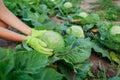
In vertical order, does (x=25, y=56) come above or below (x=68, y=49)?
above

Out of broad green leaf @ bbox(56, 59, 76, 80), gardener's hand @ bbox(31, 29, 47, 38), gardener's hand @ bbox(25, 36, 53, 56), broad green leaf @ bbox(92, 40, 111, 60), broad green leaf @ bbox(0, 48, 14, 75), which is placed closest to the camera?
broad green leaf @ bbox(0, 48, 14, 75)

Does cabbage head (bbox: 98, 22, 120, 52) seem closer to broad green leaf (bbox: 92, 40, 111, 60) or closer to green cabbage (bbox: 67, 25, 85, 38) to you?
broad green leaf (bbox: 92, 40, 111, 60)

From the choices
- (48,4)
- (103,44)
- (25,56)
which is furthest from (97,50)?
(48,4)

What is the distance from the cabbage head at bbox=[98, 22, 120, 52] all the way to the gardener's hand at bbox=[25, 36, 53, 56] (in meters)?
0.74

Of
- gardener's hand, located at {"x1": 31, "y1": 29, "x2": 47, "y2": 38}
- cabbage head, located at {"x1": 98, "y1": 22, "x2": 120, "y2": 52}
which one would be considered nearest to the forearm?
gardener's hand, located at {"x1": 31, "y1": 29, "x2": 47, "y2": 38}

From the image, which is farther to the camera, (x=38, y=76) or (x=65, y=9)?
(x=65, y=9)

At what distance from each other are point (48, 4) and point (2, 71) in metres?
2.94

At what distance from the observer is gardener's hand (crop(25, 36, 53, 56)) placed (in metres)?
2.83

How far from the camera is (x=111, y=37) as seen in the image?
327cm

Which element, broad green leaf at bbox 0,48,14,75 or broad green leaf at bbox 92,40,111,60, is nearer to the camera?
broad green leaf at bbox 0,48,14,75

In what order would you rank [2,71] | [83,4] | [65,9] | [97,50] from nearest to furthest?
[2,71], [97,50], [65,9], [83,4]

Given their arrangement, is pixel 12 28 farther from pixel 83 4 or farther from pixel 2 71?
pixel 83 4

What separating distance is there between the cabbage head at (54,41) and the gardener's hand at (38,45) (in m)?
0.06

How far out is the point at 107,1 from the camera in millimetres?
5688
